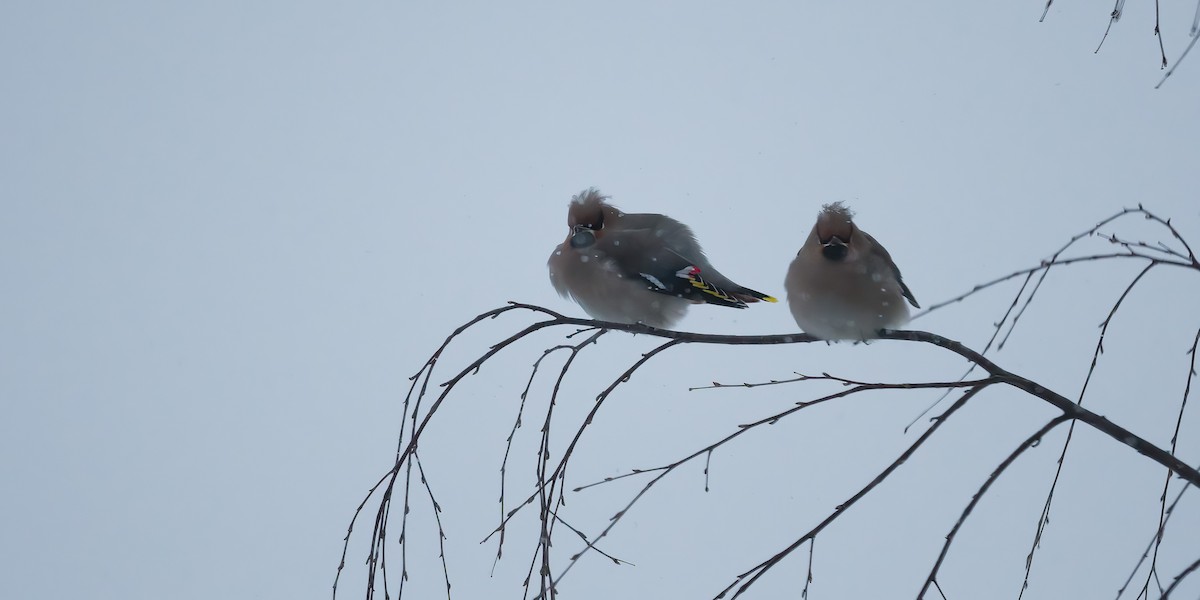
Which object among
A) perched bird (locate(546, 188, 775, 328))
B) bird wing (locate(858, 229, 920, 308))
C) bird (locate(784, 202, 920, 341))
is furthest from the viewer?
perched bird (locate(546, 188, 775, 328))

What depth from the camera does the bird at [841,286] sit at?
7.94 feet

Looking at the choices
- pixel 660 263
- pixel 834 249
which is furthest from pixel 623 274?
pixel 834 249

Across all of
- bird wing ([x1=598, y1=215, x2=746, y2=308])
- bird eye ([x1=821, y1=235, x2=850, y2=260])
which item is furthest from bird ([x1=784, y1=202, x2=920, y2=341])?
bird wing ([x1=598, y1=215, x2=746, y2=308])

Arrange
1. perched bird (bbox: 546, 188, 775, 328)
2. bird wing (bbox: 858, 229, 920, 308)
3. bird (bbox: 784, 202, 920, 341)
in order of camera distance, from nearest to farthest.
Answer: bird (bbox: 784, 202, 920, 341) < bird wing (bbox: 858, 229, 920, 308) < perched bird (bbox: 546, 188, 775, 328)

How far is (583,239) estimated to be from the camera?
3.05m

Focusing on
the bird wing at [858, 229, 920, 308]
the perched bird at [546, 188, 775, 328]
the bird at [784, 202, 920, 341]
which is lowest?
the bird at [784, 202, 920, 341]

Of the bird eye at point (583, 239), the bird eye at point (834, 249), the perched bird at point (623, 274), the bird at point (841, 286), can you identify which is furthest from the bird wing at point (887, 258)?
the bird eye at point (583, 239)

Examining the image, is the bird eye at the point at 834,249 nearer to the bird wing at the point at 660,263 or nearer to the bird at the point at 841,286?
the bird at the point at 841,286

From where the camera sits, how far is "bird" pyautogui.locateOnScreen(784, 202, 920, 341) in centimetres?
242

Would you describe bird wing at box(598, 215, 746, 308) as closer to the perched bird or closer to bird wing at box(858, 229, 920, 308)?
the perched bird

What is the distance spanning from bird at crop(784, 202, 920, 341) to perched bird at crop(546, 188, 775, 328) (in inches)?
21.2

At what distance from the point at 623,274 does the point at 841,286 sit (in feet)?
2.57

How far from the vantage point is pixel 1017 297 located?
155cm

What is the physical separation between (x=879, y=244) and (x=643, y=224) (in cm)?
91
